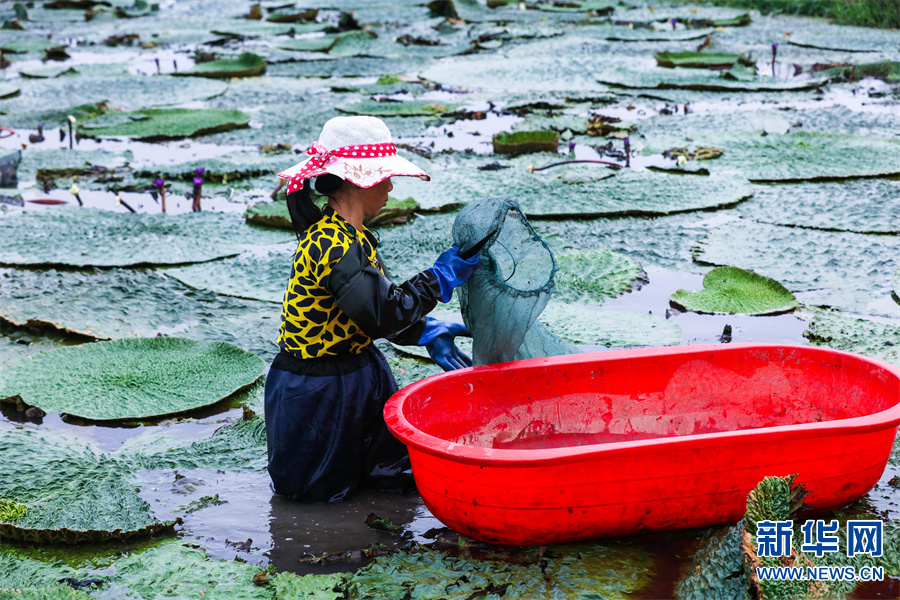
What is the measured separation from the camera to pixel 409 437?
7.36 feet

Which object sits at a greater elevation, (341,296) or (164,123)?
(341,296)

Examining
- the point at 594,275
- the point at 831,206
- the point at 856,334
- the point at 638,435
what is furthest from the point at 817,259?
the point at 638,435

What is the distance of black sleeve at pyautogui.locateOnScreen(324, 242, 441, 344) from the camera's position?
2.33m

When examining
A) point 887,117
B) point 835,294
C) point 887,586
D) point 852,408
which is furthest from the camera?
point 887,117

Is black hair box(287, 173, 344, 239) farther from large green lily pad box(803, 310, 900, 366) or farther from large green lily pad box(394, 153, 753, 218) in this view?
large green lily pad box(394, 153, 753, 218)

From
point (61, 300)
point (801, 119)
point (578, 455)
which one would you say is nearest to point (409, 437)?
point (578, 455)

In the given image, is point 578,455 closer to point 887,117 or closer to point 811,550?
point 811,550

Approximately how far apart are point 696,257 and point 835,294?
27.5 inches

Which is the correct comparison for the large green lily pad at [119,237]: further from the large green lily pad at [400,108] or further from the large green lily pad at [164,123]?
the large green lily pad at [400,108]

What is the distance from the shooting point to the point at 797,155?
5863 mm

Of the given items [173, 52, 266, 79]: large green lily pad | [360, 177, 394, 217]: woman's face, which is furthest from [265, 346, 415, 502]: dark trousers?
[173, 52, 266, 79]: large green lily pad

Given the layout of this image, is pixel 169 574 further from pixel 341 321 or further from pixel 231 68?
pixel 231 68

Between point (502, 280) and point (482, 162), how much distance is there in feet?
12.1

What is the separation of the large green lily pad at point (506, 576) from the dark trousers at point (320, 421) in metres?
0.37
